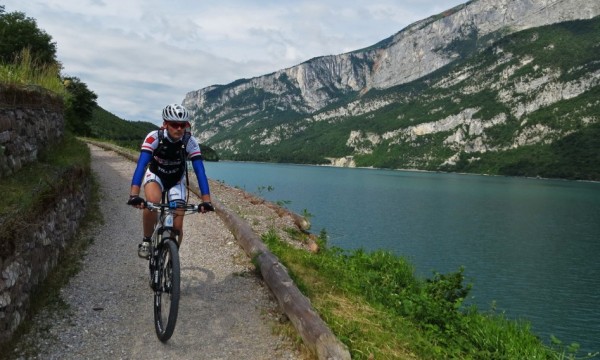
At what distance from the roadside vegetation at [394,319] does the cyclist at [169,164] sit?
9.94ft

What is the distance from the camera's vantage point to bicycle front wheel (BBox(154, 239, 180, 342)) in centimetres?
591

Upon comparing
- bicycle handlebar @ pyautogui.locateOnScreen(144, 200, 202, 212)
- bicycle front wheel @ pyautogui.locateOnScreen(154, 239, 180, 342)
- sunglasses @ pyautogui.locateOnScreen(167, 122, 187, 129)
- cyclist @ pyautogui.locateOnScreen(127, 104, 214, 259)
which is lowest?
bicycle front wheel @ pyautogui.locateOnScreen(154, 239, 180, 342)

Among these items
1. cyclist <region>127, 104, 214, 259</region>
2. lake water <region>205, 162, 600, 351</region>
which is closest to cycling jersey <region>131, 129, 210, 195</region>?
cyclist <region>127, 104, 214, 259</region>

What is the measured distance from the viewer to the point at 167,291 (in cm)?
622

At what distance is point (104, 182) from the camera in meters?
20.2

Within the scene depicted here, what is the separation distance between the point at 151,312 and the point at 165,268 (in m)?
1.41

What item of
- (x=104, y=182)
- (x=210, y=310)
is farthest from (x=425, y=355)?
(x=104, y=182)

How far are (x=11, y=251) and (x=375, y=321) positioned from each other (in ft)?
18.8

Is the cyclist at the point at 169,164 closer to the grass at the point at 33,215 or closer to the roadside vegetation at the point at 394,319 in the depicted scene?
the grass at the point at 33,215

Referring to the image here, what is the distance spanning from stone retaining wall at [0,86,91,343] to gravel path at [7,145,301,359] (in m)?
0.56

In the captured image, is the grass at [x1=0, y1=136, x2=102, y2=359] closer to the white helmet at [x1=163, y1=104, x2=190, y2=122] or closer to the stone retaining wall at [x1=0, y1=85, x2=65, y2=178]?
the stone retaining wall at [x1=0, y1=85, x2=65, y2=178]

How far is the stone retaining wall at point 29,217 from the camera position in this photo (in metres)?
5.57

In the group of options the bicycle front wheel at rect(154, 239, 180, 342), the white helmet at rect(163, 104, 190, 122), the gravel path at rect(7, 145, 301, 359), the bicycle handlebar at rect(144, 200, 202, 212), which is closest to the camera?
the bicycle front wheel at rect(154, 239, 180, 342)

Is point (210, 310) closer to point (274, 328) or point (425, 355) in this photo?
point (274, 328)
